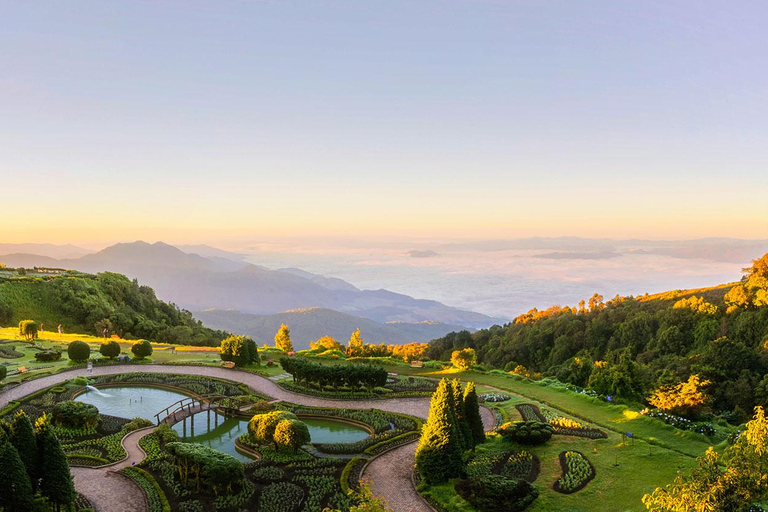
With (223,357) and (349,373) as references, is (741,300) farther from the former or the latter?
(223,357)

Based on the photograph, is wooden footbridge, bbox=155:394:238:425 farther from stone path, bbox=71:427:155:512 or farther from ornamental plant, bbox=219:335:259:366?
ornamental plant, bbox=219:335:259:366

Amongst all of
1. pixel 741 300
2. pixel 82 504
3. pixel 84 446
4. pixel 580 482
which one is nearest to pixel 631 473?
pixel 580 482

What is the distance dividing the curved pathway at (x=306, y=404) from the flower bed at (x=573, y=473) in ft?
21.8

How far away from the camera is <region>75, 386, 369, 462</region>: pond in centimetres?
3195

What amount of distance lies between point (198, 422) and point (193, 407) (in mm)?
1310

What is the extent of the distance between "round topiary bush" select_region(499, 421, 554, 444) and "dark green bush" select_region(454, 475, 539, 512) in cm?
627

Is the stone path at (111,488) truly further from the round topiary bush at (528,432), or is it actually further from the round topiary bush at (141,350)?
the round topiary bush at (141,350)

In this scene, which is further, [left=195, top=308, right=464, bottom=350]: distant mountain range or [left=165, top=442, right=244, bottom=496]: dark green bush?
[left=195, top=308, right=464, bottom=350]: distant mountain range

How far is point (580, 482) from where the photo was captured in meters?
23.3

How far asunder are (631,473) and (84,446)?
29.8m

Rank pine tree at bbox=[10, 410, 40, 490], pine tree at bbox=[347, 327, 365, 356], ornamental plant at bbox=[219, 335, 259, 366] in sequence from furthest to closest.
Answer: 1. pine tree at bbox=[347, 327, 365, 356]
2. ornamental plant at bbox=[219, 335, 259, 366]
3. pine tree at bbox=[10, 410, 40, 490]

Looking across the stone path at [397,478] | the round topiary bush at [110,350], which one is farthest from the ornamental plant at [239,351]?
the stone path at [397,478]

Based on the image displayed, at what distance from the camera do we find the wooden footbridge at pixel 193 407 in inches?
1315

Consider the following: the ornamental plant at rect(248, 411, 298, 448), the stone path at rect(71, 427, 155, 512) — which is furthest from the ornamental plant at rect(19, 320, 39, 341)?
the ornamental plant at rect(248, 411, 298, 448)
